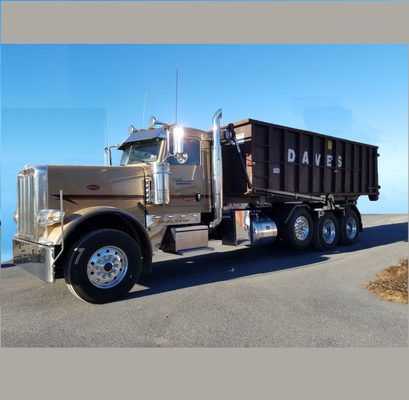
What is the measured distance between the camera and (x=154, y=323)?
466cm

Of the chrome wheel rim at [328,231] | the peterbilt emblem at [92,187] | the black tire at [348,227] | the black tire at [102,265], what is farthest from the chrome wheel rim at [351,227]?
the peterbilt emblem at [92,187]

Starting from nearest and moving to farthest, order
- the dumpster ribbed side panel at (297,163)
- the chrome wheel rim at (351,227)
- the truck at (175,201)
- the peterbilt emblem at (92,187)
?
the truck at (175,201) < the peterbilt emblem at (92,187) < the dumpster ribbed side panel at (297,163) < the chrome wheel rim at (351,227)

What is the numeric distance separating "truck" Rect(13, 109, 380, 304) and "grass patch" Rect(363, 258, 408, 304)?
9.42 ft

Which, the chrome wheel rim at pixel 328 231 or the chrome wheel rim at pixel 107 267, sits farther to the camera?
the chrome wheel rim at pixel 328 231

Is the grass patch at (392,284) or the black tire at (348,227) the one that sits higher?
the black tire at (348,227)

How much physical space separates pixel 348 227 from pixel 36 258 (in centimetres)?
941

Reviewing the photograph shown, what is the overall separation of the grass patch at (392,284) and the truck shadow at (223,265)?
1.72 meters

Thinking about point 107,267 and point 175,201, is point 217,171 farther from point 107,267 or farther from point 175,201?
point 107,267

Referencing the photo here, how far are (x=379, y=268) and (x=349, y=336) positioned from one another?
13.2 feet

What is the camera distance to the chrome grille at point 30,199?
5777 mm

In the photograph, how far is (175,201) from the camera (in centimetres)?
721

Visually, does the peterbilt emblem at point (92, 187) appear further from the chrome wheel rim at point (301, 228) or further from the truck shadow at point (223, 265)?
the chrome wheel rim at point (301, 228)

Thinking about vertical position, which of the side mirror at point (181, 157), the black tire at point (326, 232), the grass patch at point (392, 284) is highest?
the side mirror at point (181, 157)

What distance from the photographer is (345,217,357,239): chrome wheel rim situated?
458 inches
